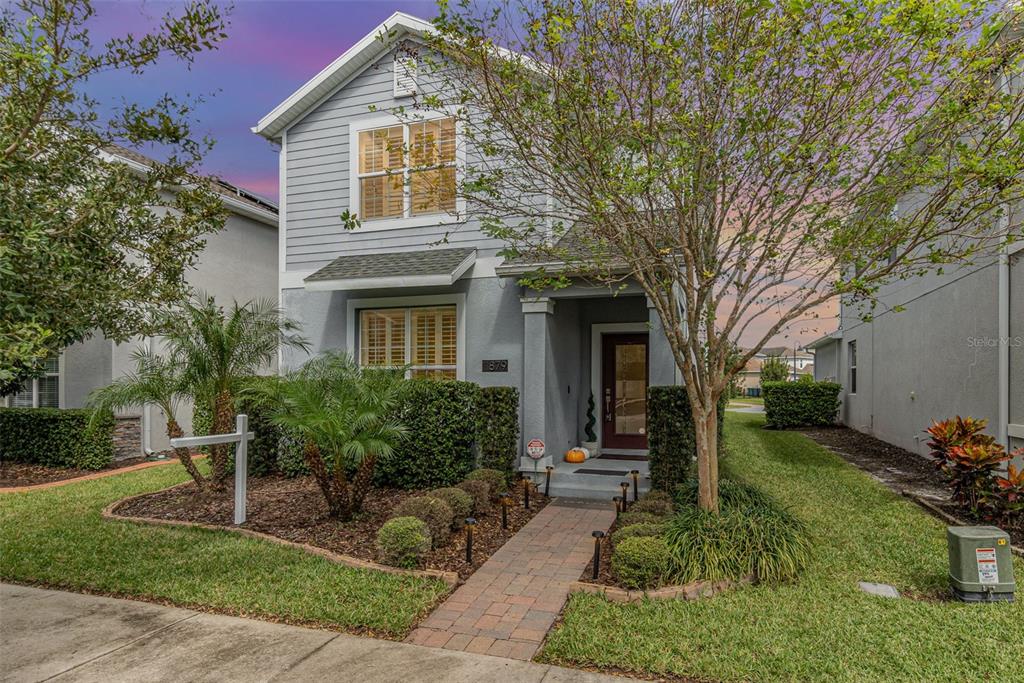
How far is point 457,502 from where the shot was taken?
698 centimetres

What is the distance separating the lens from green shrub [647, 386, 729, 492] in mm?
8156

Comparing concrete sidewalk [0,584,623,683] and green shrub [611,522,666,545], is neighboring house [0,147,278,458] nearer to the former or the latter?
concrete sidewalk [0,584,623,683]

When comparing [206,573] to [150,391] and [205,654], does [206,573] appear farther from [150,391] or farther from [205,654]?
[150,391]

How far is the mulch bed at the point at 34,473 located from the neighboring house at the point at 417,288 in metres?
4.42

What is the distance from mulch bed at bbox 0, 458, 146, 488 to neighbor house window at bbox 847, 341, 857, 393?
19552mm

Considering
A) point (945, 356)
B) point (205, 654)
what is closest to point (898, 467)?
point (945, 356)

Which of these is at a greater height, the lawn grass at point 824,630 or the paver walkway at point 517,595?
the lawn grass at point 824,630

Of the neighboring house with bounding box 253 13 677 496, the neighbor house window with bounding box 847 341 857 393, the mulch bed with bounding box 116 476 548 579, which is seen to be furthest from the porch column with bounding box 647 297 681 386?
the neighbor house window with bounding box 847 341 857 393

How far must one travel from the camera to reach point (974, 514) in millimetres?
7277

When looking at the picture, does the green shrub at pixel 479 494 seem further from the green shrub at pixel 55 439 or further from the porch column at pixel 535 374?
the green shrub at pixel 55 439

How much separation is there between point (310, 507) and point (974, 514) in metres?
8.28

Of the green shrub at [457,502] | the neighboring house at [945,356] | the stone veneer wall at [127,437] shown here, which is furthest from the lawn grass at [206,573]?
the neighboring house at [945,356]

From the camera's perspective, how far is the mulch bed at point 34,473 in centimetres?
1062

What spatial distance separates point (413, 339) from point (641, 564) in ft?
20.7
